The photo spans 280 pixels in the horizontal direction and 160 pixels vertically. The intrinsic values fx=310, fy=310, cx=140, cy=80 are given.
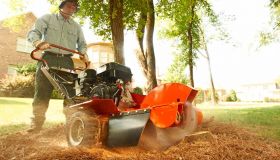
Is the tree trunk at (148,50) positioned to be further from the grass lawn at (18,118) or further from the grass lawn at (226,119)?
the grass lawn at (18,118)

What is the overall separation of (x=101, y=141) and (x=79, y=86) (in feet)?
3.71

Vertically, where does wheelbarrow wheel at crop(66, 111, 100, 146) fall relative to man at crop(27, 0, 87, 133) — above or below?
below

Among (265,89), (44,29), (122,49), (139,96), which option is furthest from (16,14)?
(265,89)

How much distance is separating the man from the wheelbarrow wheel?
49.1 inches

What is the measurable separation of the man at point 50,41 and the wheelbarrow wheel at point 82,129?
1247mm

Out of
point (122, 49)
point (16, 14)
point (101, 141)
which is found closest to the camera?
point (101, 141)

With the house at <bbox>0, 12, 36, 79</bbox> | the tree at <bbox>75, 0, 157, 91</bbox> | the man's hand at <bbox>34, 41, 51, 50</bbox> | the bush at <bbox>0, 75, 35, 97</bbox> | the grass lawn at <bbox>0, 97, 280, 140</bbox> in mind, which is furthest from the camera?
the house at <bbox>0, 12, 36, 79</bbox>

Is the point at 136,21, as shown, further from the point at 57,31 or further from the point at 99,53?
the point at 99,53

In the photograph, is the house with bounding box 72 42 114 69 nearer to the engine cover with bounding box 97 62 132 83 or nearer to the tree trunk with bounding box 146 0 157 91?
the tree trunk with bounding box 146 0 157 91

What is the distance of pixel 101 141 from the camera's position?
4195 mm

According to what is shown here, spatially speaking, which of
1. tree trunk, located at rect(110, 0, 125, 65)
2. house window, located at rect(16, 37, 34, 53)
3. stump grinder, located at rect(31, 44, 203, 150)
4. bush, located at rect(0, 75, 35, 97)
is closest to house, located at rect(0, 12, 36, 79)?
house window, located at rect(16, 37, 34, 53)

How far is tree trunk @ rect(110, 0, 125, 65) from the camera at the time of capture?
361 inches

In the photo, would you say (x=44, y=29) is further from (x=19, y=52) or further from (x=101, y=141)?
(x=19, y=52)

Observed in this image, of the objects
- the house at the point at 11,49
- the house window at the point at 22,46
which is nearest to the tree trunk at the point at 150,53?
the house at the point at 11,49
